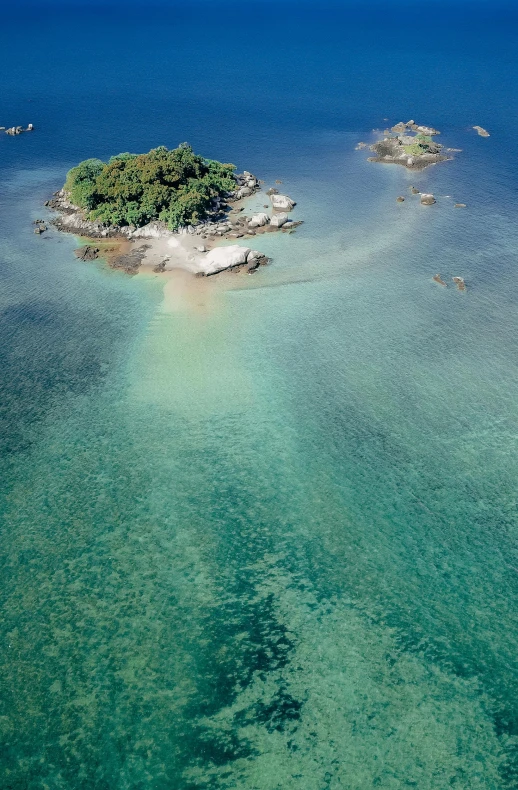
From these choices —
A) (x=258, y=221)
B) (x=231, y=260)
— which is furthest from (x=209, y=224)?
(x=231, y=260)

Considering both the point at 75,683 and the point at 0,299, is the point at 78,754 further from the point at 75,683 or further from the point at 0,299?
the point at 0,299

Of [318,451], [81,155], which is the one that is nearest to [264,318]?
[318,451]

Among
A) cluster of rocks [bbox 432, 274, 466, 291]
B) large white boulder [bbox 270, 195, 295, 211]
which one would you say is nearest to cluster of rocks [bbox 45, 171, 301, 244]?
large white boulder [bbox 270, 195, 295, 211]

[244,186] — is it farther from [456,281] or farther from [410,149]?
[456,281]

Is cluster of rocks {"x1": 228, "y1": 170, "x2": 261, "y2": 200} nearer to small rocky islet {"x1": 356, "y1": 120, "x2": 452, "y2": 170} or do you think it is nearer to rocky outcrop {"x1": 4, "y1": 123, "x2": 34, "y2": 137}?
small rocky islet {"x1": 356, "y1": 120, "x2": 452, "y2": 170}

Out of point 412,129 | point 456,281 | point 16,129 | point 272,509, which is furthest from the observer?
point 16,129
